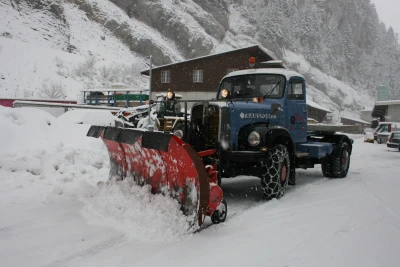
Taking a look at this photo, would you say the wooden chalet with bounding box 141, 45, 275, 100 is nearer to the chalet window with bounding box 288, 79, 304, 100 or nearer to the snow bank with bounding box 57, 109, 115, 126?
the snow bank with bounding box 57, 109, 115, 126

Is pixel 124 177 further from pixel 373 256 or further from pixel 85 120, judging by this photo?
pixel 85 120

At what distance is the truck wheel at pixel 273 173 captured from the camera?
17.6ft

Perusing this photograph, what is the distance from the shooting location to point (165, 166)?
445 cm

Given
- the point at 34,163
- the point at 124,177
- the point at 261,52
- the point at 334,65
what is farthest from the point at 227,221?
the point at 334,65

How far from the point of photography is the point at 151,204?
437 centimetres

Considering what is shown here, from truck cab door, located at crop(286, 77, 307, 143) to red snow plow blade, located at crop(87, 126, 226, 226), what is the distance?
288 cm

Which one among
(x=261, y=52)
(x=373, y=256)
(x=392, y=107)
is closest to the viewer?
(x=373, y=256)

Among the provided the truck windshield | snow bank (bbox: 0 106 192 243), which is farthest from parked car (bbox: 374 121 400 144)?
snow bank (bbox: 0 106 192 243)

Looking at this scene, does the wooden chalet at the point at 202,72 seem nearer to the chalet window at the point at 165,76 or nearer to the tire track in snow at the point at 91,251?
the chalet window at the point at 165,76

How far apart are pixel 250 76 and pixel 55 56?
35833 mm

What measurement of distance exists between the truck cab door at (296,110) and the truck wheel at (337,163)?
53.8 inches

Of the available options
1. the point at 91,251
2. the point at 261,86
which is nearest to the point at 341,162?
the point at 261,86

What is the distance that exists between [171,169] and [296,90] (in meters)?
3.42

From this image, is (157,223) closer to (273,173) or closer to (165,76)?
(273,173)
